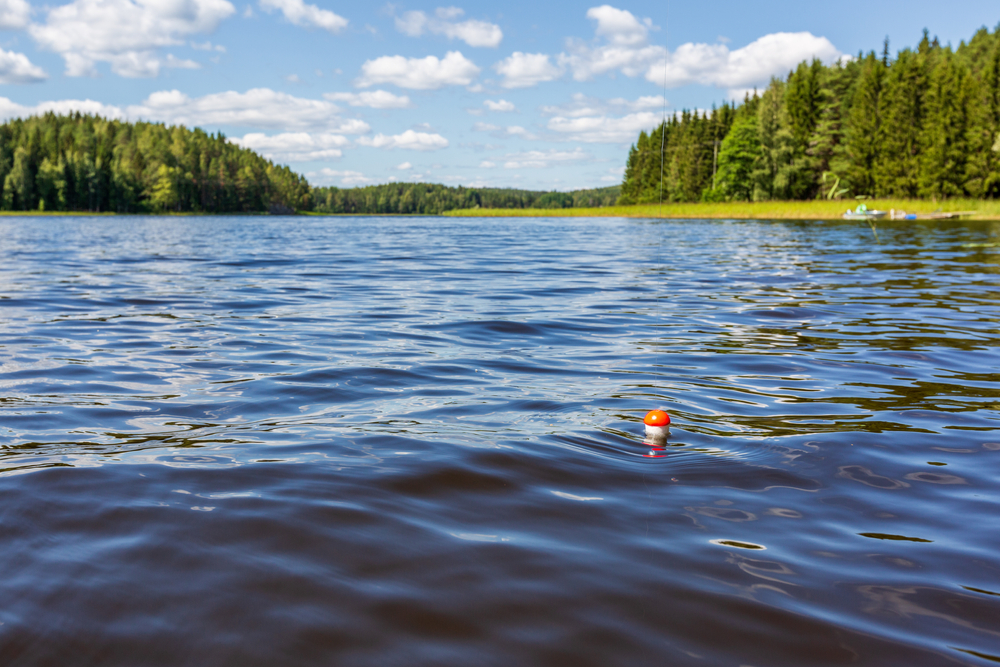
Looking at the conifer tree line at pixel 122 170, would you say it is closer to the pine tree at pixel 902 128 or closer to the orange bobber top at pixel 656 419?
the pine tree at pixel 902 128

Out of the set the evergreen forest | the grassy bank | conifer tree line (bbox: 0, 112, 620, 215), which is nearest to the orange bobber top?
the evergreen forest

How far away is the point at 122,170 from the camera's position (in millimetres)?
113562

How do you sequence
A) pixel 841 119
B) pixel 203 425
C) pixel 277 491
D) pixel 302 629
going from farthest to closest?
pixel 841 119
pixel 203 425
pixel 277 491
pixel 302 629

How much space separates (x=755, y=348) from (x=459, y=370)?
3.77m

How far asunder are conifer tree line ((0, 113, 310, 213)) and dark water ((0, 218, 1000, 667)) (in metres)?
120

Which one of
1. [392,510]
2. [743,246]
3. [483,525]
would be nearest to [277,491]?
[392,510]

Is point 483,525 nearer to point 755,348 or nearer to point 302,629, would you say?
point 302,629

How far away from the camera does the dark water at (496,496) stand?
8.35ft

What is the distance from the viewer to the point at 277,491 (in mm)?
3801

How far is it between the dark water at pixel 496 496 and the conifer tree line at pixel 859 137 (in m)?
49.3

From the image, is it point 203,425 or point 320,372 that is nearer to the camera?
point 203,425

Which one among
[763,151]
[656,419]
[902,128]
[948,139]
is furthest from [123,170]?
[656,419]

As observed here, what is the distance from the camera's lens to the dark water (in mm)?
2545

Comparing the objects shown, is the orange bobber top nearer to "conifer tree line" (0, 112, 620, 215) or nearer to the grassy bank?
the grassy bank
